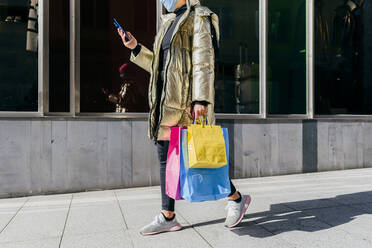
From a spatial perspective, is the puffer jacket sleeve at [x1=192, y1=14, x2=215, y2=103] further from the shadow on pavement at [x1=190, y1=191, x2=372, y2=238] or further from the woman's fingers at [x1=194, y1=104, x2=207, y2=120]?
the shadow on pavement at [x1=190, y1=191, x2=372, y2=238]

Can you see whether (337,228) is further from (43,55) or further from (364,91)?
(364,91)

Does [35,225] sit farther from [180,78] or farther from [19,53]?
[19,53]

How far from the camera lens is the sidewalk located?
304cm

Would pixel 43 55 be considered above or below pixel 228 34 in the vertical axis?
below

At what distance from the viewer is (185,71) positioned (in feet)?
10.6

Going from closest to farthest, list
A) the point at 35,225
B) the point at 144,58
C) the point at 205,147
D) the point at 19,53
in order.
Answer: the point at 205,147 < the point at 144,58 < the point at 35,225 < the point at 19,53

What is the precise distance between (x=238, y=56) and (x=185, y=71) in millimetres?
3843

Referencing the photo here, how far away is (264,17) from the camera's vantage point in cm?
683

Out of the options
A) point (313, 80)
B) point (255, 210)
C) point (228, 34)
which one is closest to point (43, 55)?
point (228, 34)

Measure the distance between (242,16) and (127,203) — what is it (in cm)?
448

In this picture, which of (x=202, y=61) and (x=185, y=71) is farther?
(x=185, y=71)

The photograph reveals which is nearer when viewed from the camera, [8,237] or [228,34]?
[8,237]

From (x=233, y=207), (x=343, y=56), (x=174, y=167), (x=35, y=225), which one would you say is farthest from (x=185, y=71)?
(x=343, y=56)

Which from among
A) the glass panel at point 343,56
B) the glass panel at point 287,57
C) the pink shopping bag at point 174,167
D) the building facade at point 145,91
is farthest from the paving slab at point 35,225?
the glass panel at point 343,56
